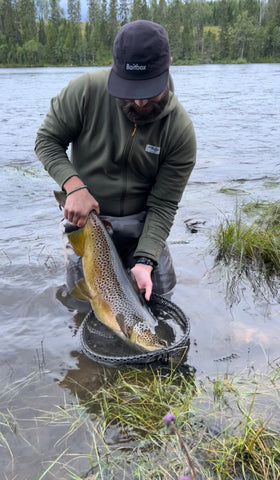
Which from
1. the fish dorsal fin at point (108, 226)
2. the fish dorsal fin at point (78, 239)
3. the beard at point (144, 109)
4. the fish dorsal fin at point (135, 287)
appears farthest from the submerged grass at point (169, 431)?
the beard at point (144, 109)

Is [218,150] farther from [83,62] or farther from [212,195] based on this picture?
[83,62]

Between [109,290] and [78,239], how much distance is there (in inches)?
18.5

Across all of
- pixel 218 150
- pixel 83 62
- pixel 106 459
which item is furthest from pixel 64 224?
pixel 83 62

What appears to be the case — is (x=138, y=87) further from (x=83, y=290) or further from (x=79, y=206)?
(x=83, y=290)

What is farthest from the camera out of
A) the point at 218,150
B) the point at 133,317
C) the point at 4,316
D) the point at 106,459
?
the point at 218,150

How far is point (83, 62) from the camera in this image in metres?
80.1

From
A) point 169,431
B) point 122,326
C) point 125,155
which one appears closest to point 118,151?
point 125,155

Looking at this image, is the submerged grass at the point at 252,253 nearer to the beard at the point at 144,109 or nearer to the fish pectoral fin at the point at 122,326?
the fish pectoral fin at the point at 122,326

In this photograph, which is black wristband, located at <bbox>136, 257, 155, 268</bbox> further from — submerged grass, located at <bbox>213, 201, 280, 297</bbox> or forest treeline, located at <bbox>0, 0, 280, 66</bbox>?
forest treeline, located at <bbox>0, 0, 280, 66</bbox>

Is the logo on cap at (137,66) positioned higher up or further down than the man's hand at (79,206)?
higher up

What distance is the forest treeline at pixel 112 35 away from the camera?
3118 inches

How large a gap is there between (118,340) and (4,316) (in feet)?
3.54

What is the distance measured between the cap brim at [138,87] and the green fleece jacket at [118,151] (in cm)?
39

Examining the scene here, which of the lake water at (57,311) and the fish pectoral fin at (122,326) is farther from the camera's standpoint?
the fish pectoral fin at (122,326)
